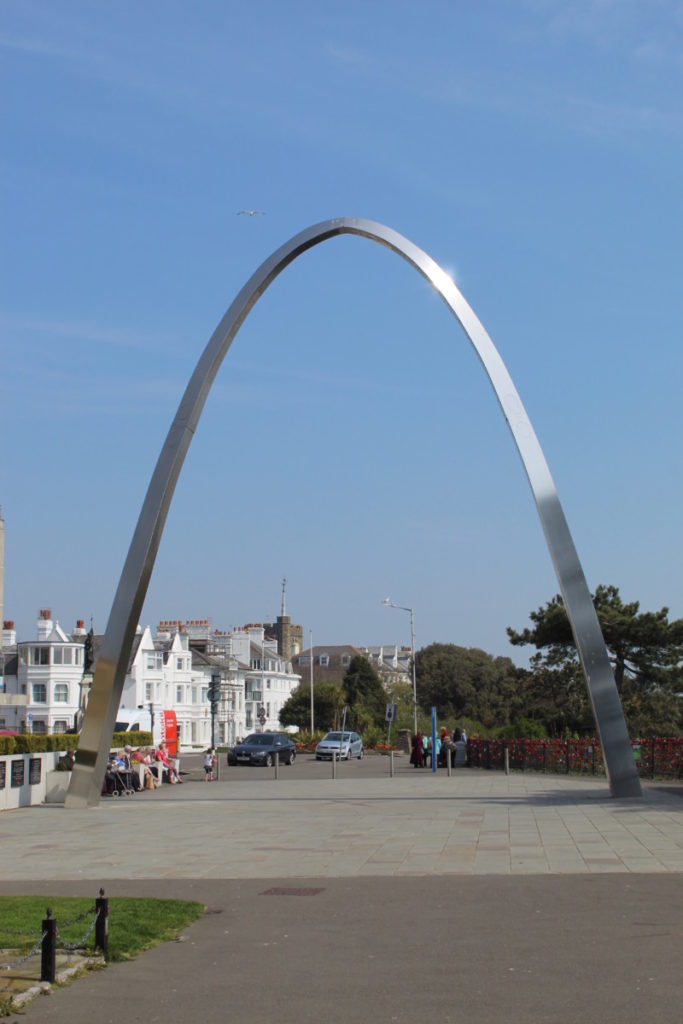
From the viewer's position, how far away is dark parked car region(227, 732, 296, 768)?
45.4 m

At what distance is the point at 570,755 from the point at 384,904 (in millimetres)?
25165

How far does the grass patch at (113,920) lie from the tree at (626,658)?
4042 centimetres

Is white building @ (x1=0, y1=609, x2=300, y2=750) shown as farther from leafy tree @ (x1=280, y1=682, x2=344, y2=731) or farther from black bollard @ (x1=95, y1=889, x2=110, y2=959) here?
black bollard @ (x1=95, y1=889, x2=110, y2=959)

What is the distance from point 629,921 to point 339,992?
341cm

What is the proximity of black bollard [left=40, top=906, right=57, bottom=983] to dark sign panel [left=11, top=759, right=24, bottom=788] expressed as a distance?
1804 centimetres

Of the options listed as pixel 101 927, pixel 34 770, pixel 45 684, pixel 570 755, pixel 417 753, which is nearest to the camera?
pixel 101 927

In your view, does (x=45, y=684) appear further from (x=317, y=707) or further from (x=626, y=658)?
(x=626, y=658)

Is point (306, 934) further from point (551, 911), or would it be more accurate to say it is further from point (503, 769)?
point (503, 769)

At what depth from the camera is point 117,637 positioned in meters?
26.1

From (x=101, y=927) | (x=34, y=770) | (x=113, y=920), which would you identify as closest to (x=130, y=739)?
(x=34, y=770)

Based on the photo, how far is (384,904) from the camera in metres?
11.2

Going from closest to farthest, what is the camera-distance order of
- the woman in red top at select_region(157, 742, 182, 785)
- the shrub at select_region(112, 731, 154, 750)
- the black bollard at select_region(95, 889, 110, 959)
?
1. the black bollard at select_region(95, 889, 110, 959)
2. the shrub at select_region(112, 731, 154, 750)
3. the woman in red top at select_region(157, 742, 182, 785)

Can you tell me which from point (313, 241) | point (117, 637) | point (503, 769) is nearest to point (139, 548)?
point (117, 637)

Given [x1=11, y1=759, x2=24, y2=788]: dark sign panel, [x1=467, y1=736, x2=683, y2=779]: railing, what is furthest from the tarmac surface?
[x1=467, y1=736, x2=683, y2=779]: railing
